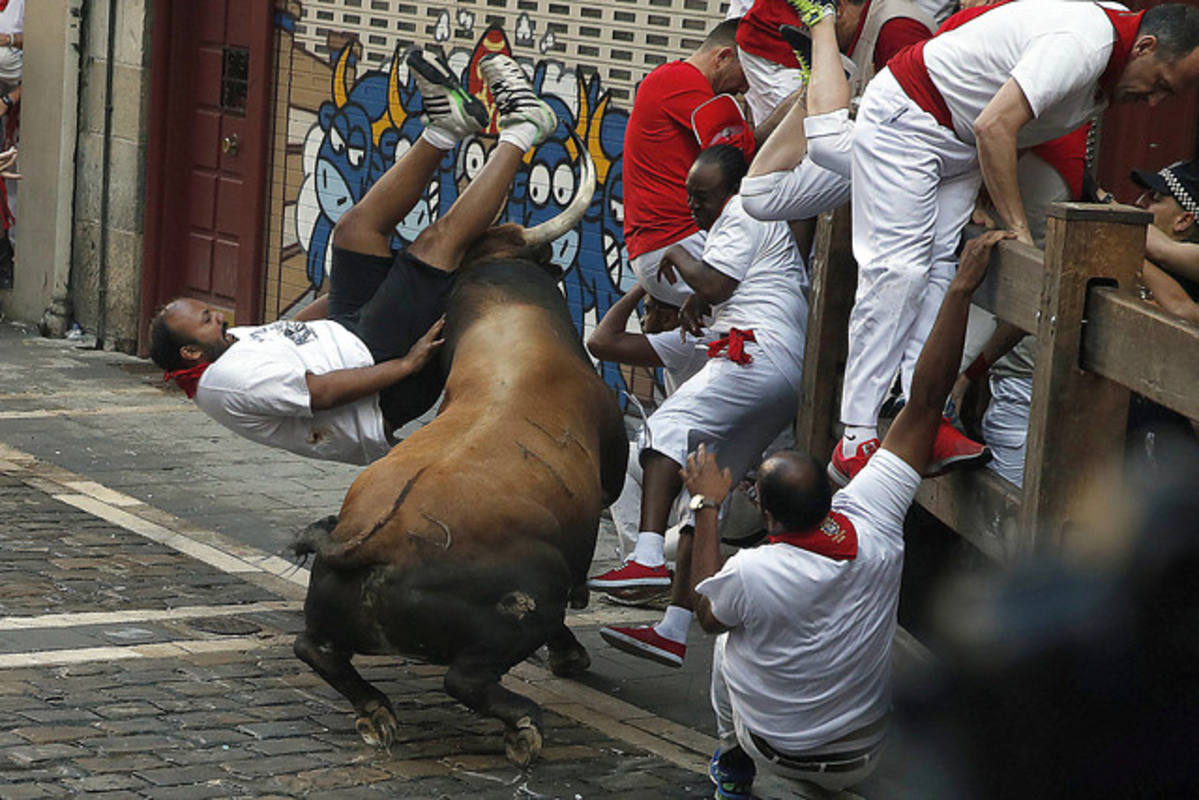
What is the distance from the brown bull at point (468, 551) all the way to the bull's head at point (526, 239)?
833 millimetres

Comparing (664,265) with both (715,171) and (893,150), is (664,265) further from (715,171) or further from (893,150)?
(893,150)

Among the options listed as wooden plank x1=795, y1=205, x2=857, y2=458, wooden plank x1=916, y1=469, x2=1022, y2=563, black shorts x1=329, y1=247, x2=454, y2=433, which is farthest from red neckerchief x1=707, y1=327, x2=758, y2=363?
wooden plank x1=916, y1=469, x2=1022, y2=563

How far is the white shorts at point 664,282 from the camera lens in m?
8.33

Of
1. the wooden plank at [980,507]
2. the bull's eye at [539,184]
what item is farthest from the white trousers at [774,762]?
the bull's eye at [539,184]

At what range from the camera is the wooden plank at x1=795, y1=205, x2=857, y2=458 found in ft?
24.3

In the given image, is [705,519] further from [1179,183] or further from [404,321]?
[1179,183]

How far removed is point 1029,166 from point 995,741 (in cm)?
227

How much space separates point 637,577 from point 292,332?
5.41 feet

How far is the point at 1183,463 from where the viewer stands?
5.39 meters

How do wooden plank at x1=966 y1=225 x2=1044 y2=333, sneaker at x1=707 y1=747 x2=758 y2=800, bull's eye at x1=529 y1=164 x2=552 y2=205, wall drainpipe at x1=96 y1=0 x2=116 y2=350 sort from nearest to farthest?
wooden plank at x1=966 y1=225 x2=1044 y2=333 → sneaker at x1=707 y1=747 x2=758 y2=800 → bull's eye at x1=529 y1=164 x2=552 y2=205 → wall drainpipe at x1=96 y1=0 x2=116 y2=350

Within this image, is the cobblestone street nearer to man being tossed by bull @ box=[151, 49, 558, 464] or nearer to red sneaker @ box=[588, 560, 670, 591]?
red sneaker @ box=[588, 560, 670, 591]

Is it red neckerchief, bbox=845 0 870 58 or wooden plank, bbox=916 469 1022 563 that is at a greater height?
red neckerchief, bbox=845 0 870 58

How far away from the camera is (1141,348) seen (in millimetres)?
5195

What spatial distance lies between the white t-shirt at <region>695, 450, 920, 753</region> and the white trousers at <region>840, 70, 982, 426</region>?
1.39 ft
